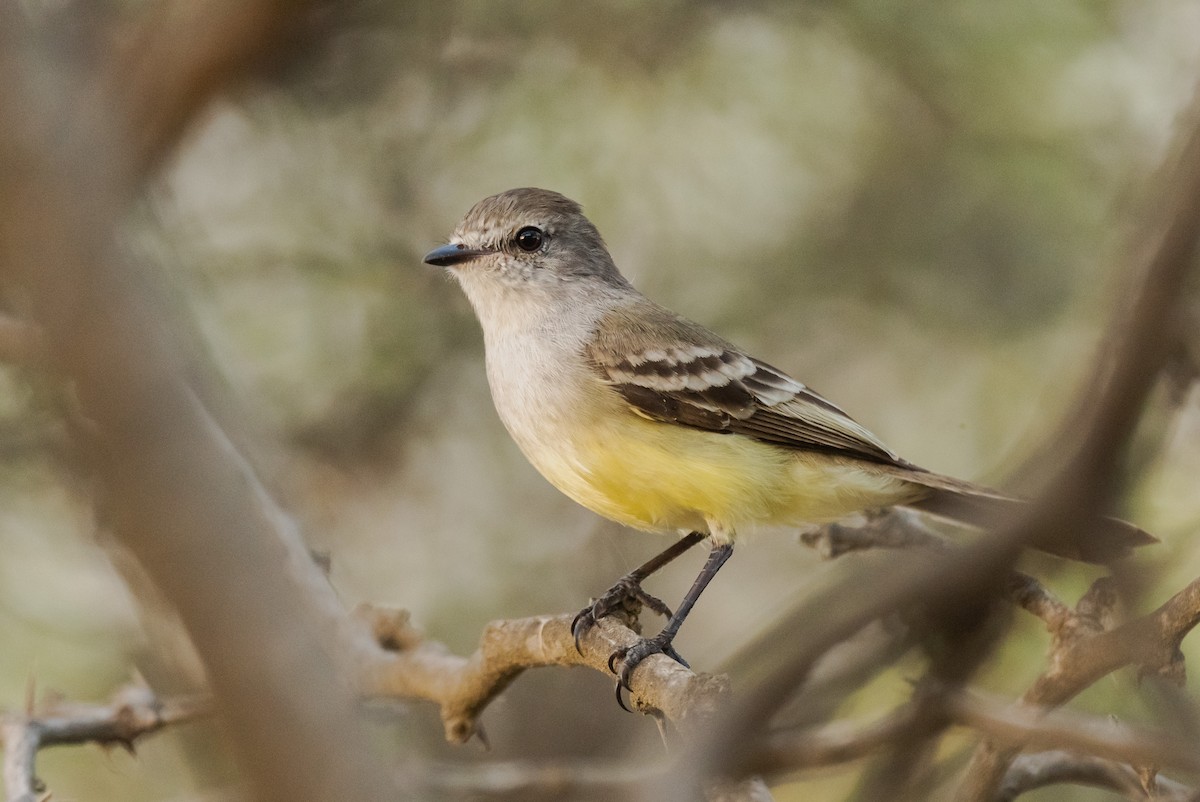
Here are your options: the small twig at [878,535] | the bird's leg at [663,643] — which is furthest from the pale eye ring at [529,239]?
the small twig at [878,535]

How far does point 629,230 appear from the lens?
7.45m

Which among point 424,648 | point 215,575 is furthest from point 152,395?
point 424,648

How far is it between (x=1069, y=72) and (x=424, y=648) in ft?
15.0

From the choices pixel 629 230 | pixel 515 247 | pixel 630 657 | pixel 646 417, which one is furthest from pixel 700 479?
pixel 629 230

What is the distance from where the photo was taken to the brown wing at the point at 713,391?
4.77 metres

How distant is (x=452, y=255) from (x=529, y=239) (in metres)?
0.36

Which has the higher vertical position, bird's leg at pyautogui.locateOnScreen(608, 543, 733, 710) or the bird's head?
the bird's head

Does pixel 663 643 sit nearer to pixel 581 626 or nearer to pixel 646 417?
pixel 581 626

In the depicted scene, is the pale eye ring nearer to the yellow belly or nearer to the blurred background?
the yellow belly

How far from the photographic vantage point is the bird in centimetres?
450

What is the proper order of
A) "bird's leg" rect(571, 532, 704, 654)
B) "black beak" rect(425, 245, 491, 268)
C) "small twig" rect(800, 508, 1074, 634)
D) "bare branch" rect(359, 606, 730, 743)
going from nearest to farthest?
1. "bare branch" rect(359, 606, 730, 743)
2. "bird's leg" rect(571, 532, 704, 654)
3. "small twig" rect(800, 508, 1074, 634)
4. "black beak" rect(425, 245, 491, 268)

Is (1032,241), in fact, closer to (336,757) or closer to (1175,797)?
(1175,797)

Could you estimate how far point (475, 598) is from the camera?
23.1ft

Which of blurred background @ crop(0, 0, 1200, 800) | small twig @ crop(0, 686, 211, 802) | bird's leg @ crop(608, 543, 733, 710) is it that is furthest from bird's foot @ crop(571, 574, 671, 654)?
blurred background @ crop(0, 0, 1200, 800)
